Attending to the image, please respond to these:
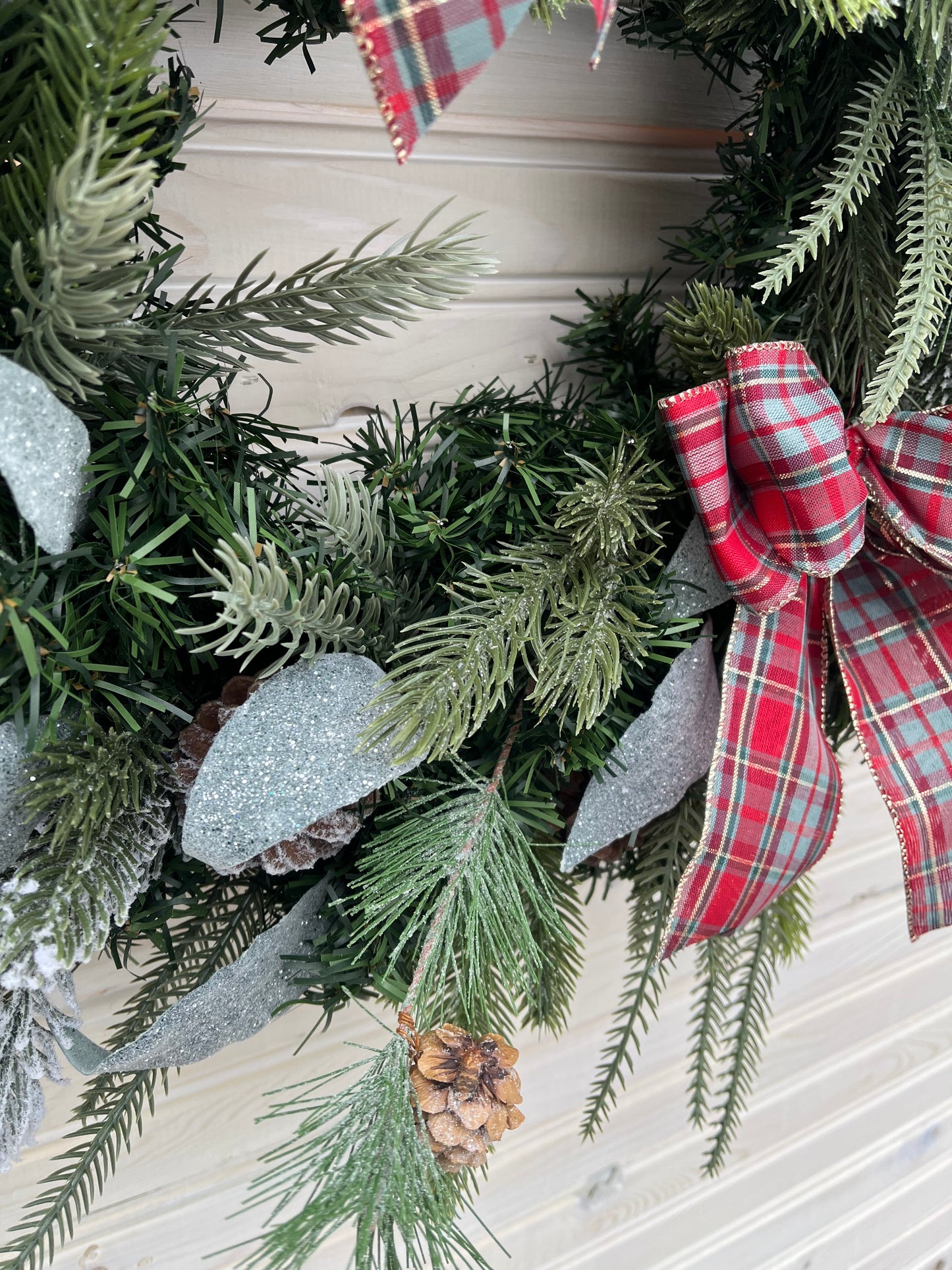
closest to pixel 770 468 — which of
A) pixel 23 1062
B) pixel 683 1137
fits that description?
pixel 23 1062

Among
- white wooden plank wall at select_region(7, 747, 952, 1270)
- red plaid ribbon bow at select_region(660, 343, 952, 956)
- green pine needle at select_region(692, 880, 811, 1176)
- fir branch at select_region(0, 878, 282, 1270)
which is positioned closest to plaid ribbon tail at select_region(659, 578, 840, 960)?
red plaid ribbon bow at select_region(660, 343, 952, 956)

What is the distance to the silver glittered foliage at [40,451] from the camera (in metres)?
0.27

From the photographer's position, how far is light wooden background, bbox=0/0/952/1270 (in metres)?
0.48

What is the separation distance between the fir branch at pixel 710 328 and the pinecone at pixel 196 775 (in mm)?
261

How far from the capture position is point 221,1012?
0.38 meters

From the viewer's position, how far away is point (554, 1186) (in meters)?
0.81

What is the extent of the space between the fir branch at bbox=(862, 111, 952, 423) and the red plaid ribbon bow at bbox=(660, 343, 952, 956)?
30 mm

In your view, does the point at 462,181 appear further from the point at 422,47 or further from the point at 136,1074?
the point at 136,1074

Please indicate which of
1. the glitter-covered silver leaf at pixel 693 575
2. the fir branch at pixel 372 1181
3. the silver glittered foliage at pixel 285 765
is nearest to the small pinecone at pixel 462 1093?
the fir branch at pixel 372 1181

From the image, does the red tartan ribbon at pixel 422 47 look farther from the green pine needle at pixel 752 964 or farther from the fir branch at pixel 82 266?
the green pine needle at pixel 752 964

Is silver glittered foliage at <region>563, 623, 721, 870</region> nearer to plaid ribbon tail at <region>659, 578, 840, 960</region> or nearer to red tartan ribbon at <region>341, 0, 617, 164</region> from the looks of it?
plaid ribbon tail at <region>659, 578, 840, 960</region>

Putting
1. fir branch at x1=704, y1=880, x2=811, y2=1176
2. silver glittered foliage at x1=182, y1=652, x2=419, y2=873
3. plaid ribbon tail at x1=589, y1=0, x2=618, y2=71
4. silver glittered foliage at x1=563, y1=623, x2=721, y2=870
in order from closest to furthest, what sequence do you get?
plaid ribbon tail at x1=589, y1=0, x2=618, y2=71
silver glittered foliage at x1=182, y1=652, x2=419, y2=873
silver glittered foliage at x1=563, y1=623, x2=721, y2=870
fir branch at x1=704, y1=880, x2=811, y2=1176

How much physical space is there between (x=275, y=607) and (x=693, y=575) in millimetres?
228

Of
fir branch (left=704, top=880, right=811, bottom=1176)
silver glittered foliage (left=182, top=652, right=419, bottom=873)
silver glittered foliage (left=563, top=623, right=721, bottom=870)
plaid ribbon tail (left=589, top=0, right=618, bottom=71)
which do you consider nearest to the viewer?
plaid ribbon tail (left=589, top=0, right=618, bottom=71)
